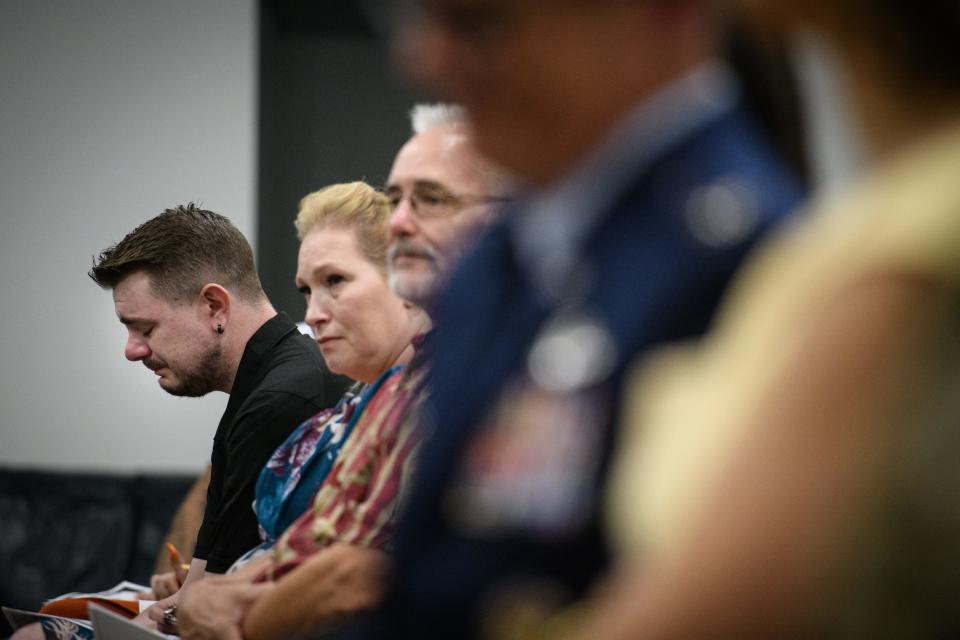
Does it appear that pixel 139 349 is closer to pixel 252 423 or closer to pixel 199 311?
pixel 199 311

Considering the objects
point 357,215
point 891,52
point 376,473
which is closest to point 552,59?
point 891,52

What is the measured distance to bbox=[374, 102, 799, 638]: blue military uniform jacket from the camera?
628mm

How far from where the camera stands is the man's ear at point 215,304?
8.89 feet

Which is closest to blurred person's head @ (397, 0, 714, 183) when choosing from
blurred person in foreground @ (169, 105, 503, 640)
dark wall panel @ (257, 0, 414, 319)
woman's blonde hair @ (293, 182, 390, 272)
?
blurred person in foreground @ (169, 105, 503, 640)

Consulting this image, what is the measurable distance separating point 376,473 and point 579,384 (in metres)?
0.97

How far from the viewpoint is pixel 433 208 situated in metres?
1.67

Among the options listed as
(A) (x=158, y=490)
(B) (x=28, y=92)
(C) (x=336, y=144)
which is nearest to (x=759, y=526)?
(A) (x=158, y=490)

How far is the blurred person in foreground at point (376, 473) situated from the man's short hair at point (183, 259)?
106 cm

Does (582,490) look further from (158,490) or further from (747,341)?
(158,490)

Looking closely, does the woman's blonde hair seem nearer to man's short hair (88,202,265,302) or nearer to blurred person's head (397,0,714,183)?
Answer: man's short hair (88,202,265,302)

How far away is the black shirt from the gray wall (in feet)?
7.69

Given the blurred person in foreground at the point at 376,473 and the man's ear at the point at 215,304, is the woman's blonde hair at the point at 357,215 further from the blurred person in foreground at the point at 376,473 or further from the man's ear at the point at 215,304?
the blurred person in foreground at the point at 376,473

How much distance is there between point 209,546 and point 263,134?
9.19 feet

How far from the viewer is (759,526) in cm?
39
